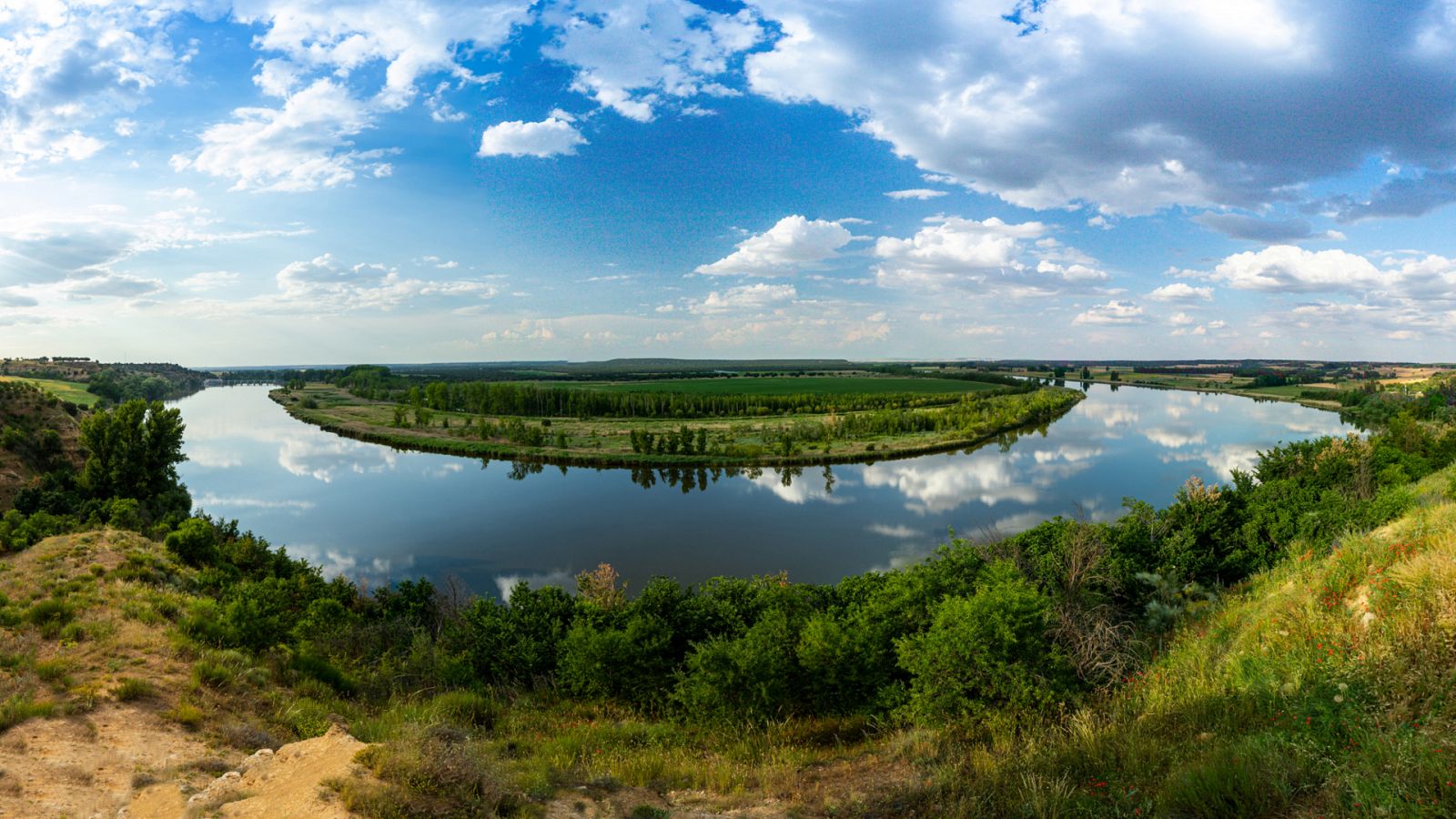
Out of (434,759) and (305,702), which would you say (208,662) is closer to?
(305,702)

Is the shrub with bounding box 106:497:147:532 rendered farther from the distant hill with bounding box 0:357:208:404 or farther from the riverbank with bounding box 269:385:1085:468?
the distant hill with bounding box 0:357:208:404

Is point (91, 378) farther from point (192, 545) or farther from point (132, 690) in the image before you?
point (132, 690)

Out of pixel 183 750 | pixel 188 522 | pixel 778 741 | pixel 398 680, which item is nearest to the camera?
pixel 183 750

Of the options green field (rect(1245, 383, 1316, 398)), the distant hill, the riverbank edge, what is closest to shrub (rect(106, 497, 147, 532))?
the distant hill

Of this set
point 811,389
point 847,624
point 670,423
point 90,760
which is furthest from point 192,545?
point 811,389

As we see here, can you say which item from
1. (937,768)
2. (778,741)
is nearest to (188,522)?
(778,741)

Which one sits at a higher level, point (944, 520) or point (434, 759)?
point (434, 759)
